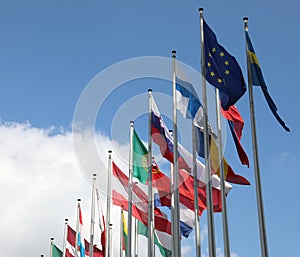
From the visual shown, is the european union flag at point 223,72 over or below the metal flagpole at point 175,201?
over

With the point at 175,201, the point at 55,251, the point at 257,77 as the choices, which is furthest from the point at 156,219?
the point at 55,251

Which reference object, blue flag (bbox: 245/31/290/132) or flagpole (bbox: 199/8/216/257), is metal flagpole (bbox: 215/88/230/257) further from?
blue flag (bbox: 245/31/290/132)

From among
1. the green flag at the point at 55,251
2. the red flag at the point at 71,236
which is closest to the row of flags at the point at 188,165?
the red flag at the point at 71,236

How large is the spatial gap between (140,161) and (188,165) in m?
2.69

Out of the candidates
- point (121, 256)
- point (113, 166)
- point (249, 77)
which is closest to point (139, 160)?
point (113, 166)

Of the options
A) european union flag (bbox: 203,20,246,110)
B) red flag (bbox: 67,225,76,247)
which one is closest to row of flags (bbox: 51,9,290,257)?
european union flag (bbox: 203,20,246,110)

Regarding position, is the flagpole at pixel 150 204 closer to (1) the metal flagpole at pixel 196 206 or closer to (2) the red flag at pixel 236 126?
(1) the metal flagpole at pixel 196 206

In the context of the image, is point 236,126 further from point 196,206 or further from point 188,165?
point 188,165

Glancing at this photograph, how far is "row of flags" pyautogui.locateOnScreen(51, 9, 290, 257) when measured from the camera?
16.9 metres

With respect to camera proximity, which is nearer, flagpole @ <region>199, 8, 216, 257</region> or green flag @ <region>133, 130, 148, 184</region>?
flagpole @ <region>199, 8, 216, 257</region>

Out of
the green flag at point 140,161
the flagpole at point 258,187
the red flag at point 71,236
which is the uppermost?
the green flag at point 140,161

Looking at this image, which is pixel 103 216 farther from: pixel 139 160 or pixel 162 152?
pixel 162 152

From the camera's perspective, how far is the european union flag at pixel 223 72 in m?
16.8

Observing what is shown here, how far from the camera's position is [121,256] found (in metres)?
26.5
